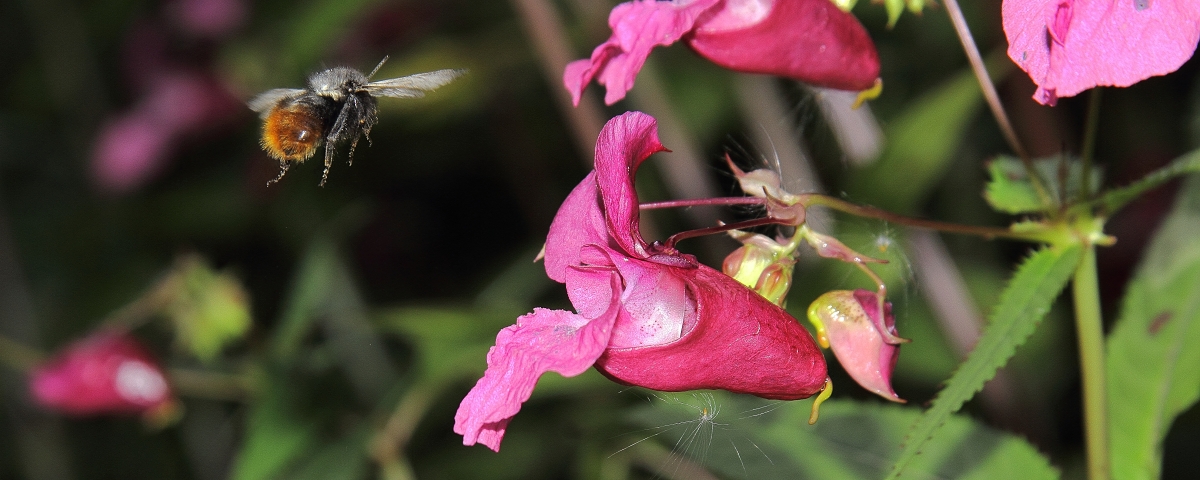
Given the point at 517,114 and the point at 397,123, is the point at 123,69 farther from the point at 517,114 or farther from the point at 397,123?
the point at 517,114

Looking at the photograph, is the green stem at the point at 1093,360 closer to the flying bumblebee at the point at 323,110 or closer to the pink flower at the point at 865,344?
the pink flower at the point at 865,344

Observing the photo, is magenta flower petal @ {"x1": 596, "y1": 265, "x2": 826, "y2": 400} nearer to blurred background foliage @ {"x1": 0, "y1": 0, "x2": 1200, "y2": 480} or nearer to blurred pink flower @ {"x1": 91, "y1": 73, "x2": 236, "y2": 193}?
blurred background foliage @ {"x1": 0, "y1": 0, "x2": 1200, "y2": 480}

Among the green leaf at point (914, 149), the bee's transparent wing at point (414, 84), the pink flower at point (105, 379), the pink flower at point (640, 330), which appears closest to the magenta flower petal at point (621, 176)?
the pink flower at point (640, 330)

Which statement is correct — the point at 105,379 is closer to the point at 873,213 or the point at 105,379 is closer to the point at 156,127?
the point at 156,127

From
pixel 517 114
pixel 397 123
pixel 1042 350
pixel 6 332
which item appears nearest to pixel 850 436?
pixel 1042 350

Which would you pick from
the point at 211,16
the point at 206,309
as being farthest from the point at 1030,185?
the point at 211,16

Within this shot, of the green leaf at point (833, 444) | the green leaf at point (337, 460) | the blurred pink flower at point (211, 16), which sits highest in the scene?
the blurred pink flower at point (211, 16)

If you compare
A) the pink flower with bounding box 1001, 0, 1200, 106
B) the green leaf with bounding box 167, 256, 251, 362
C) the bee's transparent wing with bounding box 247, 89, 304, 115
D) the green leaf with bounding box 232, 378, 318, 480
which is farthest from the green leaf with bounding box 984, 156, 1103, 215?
the green leaf with bounding box 167, 256, 251, 362
